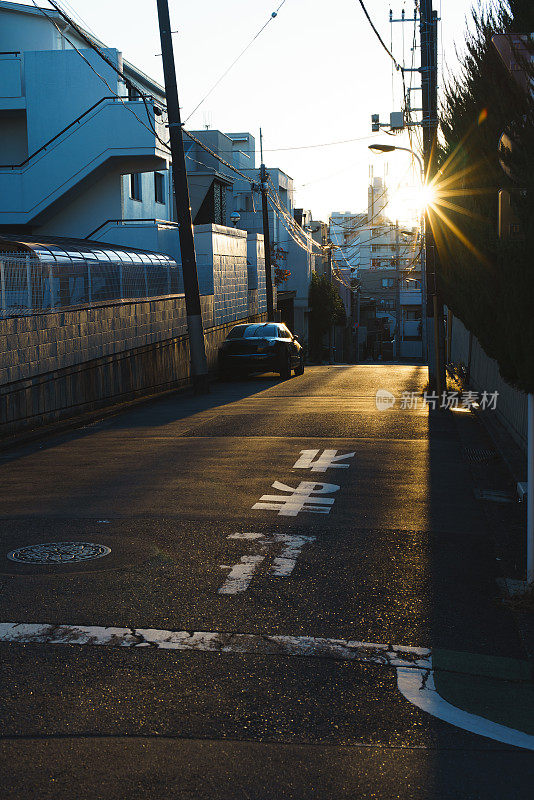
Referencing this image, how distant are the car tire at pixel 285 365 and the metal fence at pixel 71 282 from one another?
3618mm

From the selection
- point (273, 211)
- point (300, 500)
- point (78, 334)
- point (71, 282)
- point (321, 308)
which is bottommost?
point (300, 500)

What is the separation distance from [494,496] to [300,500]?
79.9 inches

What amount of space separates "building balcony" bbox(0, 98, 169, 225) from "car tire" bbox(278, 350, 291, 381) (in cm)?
758

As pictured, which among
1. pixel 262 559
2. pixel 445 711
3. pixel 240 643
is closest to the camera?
pixel 445 711

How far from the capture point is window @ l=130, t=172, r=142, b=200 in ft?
101

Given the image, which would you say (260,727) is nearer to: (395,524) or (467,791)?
(467,791)

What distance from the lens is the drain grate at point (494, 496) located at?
9.13 meters

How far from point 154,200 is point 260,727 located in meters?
30.8

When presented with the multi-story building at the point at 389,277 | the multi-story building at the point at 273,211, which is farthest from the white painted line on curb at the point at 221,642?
the multi-story building at the point at 389,277

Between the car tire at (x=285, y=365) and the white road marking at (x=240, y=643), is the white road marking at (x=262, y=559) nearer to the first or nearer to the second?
the white road marking at (x=240, y=643)

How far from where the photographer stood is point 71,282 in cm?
1683

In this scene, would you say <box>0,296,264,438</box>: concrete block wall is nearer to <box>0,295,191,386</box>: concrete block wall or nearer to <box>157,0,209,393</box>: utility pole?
<box>0,295,191,386</box>: concrete block wall

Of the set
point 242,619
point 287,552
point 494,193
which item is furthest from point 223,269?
point 242,619

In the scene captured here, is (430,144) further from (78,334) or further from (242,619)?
(242,619)
